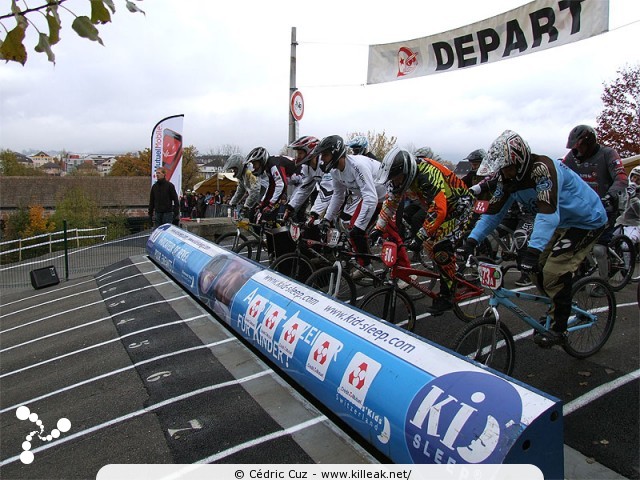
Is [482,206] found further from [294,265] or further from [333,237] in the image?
[294,265]

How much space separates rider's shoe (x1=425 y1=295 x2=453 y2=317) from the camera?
5082mm

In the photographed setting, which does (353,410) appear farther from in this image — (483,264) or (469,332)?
(483,264)

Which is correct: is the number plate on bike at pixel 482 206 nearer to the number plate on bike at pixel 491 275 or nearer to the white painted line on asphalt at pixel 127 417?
the number plate on bike at pixel 491 275

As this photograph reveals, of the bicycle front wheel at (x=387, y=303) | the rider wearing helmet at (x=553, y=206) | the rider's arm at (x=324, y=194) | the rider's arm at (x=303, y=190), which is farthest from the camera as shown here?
the rider's arm at (x=303, y=190)

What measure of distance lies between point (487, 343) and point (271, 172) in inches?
191

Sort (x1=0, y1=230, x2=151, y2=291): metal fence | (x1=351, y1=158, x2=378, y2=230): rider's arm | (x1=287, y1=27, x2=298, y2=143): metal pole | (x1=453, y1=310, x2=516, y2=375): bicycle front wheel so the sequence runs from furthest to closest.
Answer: (x1=0, y1=230, x2=151, y2=291): metal fence < (x1=287, y1=27, x2=298, y2=143): metal pole < (x1=351, y1=158, x2=378, y2=230): rider's arm < (x1=453, y1=310, x2=516, y2=375): bicycle front wheel

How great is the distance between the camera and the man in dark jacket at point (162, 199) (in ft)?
37.8

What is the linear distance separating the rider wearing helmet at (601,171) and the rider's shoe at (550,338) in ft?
8.84

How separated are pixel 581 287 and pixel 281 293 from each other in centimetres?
292

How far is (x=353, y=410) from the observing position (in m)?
3.19

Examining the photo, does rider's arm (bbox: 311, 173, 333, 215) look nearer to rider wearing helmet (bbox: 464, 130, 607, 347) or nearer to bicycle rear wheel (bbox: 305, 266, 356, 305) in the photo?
bicycle rear wheel (bbox: 305, 266, 356, 305)

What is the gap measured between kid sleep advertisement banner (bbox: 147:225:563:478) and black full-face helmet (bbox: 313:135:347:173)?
1822mm

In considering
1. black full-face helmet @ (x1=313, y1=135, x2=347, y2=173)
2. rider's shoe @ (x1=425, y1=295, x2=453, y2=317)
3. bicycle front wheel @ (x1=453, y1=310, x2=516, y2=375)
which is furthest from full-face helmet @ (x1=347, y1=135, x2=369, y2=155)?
bicycle front wheel @ (x1=453, y1=310, x2=516, y2=375)

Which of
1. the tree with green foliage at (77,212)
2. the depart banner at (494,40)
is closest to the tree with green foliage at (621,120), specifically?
the depart banner at (494,40)
